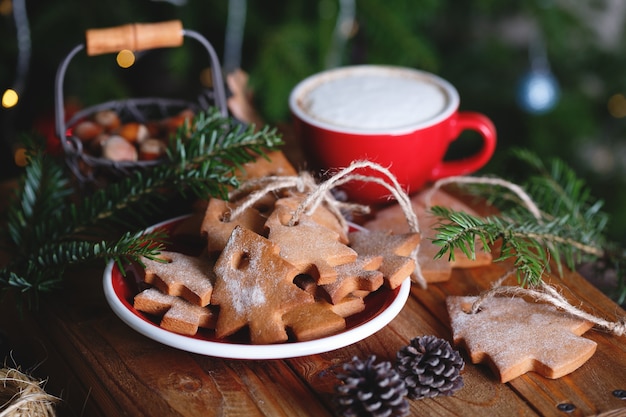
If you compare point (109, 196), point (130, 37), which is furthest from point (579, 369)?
point (130, 37)

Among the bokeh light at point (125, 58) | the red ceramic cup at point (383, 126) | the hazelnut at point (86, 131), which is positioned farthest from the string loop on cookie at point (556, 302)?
the bokeh light at point (125, 58)

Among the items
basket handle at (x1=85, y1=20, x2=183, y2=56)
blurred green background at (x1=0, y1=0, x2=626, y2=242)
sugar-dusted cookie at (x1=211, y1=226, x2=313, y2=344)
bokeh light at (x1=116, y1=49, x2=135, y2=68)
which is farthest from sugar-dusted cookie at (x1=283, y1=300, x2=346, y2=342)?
bokeh light at (x1=116, y1=49, x2=135, y2=68)

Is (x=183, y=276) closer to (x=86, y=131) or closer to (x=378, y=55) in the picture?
(x=86, y=131)

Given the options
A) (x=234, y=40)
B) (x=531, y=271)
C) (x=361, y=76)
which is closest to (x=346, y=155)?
(x=361, y=76)

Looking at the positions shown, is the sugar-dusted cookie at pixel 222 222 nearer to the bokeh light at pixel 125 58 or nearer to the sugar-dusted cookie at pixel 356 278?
the sugar-dusted cookie at pixel 356 278

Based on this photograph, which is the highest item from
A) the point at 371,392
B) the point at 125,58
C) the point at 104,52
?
the point at 104,52

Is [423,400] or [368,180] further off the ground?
[368,180]

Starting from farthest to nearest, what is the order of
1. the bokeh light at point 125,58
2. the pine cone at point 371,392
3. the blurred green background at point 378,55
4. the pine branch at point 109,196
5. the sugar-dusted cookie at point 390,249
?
the bokeh light at point 125,58 < the blurred green background at point 378,55 < the pine branch at point 109,196 < the sugar-dusted cookie at point 390,249 < the pine cone at point 371,392
